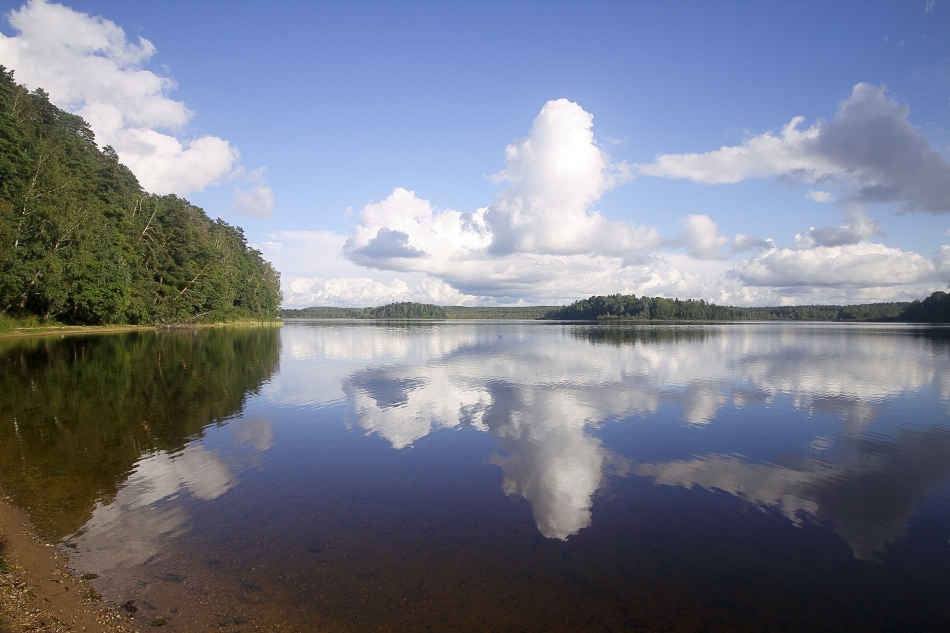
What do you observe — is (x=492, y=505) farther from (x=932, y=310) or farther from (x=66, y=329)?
(x=932, y=310)

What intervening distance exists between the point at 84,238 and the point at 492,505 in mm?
62206

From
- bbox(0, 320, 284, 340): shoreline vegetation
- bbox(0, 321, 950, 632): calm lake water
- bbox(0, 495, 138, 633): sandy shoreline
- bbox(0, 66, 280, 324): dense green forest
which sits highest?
bbox(0, 66, 280, 324): dense green forest

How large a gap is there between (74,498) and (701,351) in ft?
148

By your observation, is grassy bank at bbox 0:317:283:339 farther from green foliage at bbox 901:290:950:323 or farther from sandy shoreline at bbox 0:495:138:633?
green foliage at bbox 901:290:950:323

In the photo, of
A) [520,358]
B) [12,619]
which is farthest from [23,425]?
[520,358]

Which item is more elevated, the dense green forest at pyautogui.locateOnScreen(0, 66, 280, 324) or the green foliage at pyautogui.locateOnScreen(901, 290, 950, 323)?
the dense green forest at pyautogui.locateOnScreen(0, 66, 280, 324)

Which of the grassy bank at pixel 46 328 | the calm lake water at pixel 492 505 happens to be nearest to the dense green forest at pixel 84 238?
the grassy bank at pixel 46 328

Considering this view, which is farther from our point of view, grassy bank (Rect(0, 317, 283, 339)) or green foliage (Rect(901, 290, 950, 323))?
green foliage (Rect(901, 290, 950, 323))

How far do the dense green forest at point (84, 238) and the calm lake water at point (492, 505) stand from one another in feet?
118

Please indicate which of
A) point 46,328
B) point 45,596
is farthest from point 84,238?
point 45,596

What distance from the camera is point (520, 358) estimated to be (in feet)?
122

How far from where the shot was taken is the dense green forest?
147 ft

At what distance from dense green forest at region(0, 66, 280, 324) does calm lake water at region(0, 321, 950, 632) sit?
3590 cm

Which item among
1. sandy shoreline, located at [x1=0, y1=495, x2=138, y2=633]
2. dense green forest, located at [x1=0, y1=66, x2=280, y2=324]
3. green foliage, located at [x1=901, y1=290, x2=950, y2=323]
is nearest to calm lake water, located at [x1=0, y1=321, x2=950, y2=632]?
sandy shoreline, located at [x1=0, y1=495, x2=138, y2=633]
